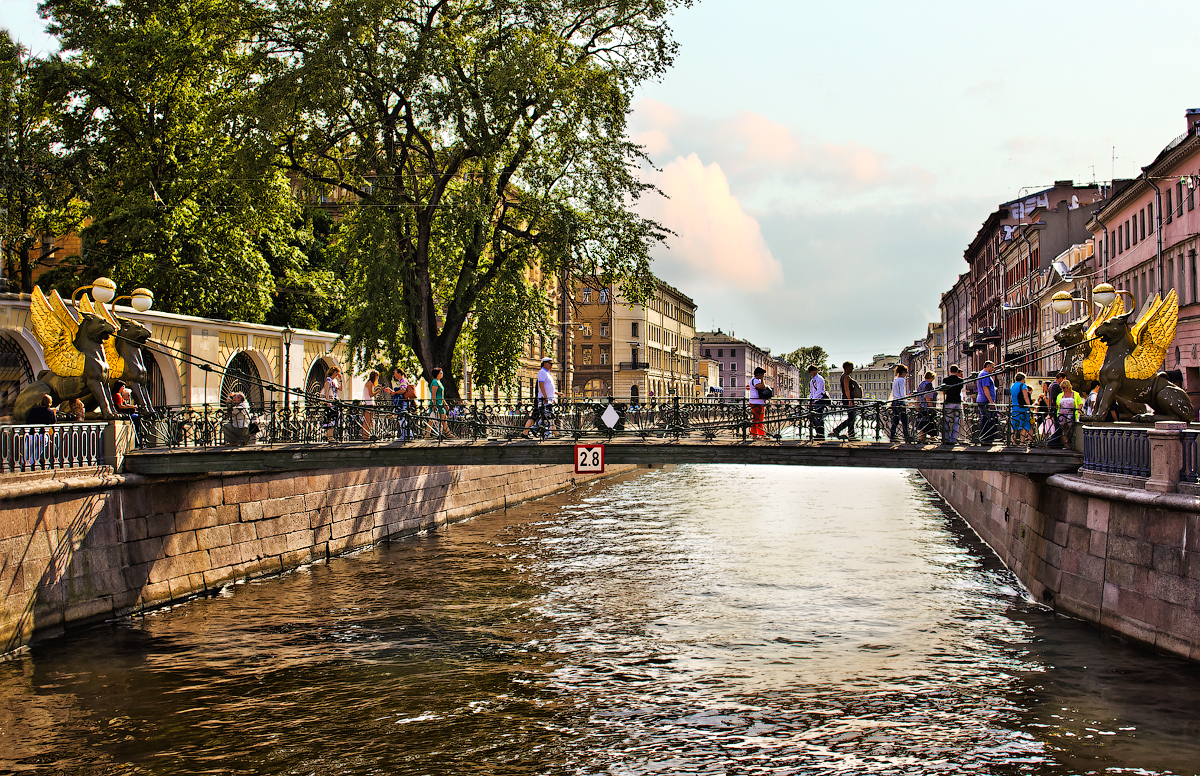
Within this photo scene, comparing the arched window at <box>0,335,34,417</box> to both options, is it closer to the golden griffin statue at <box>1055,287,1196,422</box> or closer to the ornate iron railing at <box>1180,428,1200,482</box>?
the golden griffin statue at <box>1055,287,1196,422</box>

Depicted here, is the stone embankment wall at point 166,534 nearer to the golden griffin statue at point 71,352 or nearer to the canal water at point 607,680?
the canal water at point 607,680

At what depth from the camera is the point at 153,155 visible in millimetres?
33625

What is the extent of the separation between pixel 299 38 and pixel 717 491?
24.2 metres

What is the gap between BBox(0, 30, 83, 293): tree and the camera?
105 ft

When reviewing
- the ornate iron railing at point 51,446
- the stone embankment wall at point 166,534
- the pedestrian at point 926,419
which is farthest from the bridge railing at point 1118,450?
the ornate iron railing at point 51,446

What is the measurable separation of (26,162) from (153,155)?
3.57 metres

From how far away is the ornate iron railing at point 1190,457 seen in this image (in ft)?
44.6

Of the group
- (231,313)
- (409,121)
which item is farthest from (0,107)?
(409,121)

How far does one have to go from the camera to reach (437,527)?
3012 centimetres

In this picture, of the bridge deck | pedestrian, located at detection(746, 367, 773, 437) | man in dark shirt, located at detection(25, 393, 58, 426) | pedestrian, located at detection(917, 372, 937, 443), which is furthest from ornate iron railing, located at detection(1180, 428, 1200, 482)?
man in dark shirt, located at detection(25, 393, 58, 426)

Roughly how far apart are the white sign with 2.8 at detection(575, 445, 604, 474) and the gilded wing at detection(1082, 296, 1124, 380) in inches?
337

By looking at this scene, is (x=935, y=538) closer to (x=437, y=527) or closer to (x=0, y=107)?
(x=437, y=527)

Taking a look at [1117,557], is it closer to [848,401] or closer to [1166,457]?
[1166,457]

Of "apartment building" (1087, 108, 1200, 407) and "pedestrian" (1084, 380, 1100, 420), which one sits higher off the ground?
"apartment building" (1087, 108, 1200, 407)
